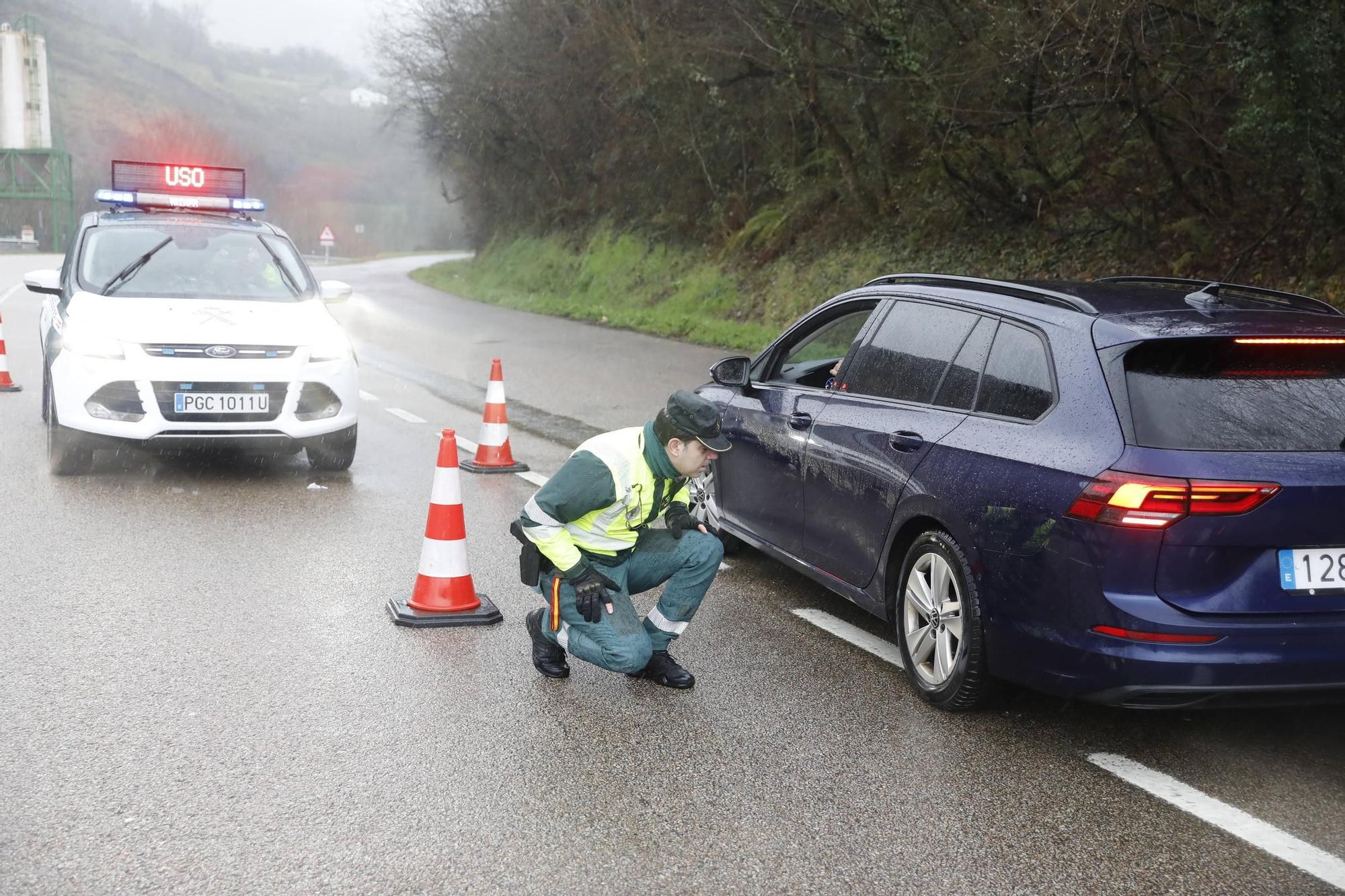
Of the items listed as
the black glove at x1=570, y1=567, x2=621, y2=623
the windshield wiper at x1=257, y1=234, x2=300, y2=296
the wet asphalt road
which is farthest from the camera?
the windshield wiper at x1=257, y1=234, x2=300, y2=296

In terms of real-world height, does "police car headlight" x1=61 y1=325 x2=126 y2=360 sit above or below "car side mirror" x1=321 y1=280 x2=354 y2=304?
below

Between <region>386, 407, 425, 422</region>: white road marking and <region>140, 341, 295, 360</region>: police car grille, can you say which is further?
<region>386, 407, 425, 422</region>: white road marking

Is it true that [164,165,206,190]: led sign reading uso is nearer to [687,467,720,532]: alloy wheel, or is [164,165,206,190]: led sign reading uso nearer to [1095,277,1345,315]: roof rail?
[687,467,720,532]: alloy wheel

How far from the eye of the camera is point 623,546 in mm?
5250

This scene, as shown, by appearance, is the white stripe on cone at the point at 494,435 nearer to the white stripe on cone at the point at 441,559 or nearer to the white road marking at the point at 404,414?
the white road marking at the point at 404,414

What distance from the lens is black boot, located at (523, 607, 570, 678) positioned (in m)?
5.38

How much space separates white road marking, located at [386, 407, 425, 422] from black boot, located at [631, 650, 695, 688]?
783 cm

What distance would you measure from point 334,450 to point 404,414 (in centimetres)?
373

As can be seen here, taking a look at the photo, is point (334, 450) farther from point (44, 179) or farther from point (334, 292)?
point (44, 179)

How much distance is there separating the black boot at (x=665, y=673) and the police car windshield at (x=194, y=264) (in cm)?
572

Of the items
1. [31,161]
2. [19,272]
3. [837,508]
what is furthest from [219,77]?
[837,508]

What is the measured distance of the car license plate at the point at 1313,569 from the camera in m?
4.25

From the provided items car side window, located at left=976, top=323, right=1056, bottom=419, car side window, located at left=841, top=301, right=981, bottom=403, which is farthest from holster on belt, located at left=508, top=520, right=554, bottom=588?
car side window, located at left=976, top=323, right=1056, bottom=419

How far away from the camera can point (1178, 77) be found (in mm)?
15258
